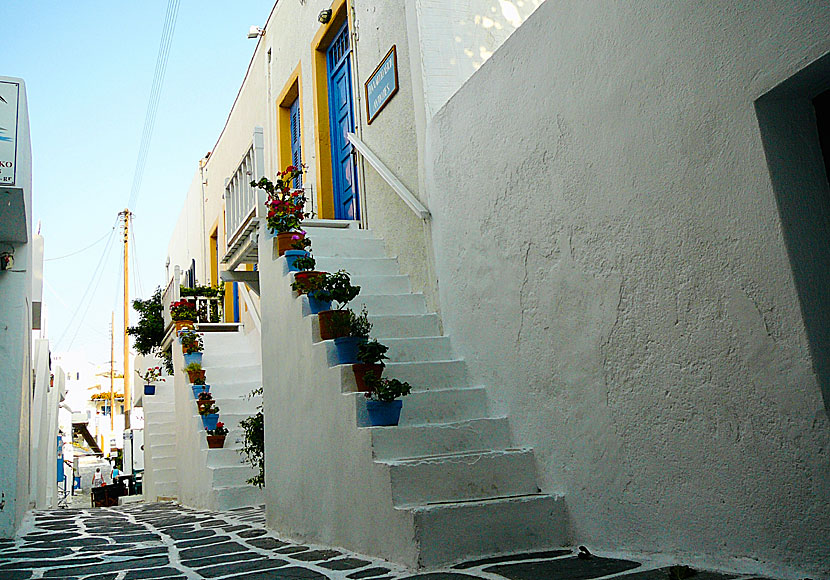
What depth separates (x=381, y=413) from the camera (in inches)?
162

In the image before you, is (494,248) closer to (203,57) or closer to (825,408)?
(825,408)

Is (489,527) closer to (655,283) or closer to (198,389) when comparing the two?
(655,283)

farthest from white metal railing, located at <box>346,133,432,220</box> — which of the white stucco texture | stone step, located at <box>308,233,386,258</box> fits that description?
the white stucco texture

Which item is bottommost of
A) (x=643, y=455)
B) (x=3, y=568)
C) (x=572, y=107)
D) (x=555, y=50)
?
(x=3, y=568)

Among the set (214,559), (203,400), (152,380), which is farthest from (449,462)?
(152,380)

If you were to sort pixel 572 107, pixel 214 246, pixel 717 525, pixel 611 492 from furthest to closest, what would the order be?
pixel 214 246 < pixel 572 107 < pixel 611 492 < pixel 717 525

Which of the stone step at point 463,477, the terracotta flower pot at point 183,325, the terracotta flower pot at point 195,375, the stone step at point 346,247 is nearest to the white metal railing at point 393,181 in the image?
the stone step at point 346,247

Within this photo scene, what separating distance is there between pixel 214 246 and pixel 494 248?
11403 mm

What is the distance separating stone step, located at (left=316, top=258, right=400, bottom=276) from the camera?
20.6 ft

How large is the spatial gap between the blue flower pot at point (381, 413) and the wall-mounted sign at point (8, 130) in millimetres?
3285

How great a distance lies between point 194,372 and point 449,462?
247 inches

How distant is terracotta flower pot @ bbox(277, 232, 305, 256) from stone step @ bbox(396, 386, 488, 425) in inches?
70.6

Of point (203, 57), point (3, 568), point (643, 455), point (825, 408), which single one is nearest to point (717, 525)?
point (643, 455)

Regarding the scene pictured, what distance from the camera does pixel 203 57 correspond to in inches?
535
